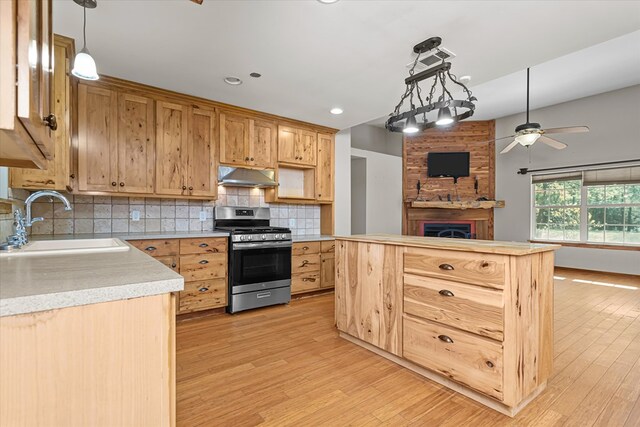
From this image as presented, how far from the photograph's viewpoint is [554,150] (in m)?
6.25

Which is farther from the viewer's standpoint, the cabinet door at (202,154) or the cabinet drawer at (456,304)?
the cabinet door at (202,154)

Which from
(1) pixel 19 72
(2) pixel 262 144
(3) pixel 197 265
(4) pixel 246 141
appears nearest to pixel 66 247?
(3) pixel 197 265

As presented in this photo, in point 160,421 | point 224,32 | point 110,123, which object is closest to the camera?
point 160,421

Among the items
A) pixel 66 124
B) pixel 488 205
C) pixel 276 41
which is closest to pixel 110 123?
pixel 66 124

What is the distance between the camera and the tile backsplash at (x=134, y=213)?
305 centimetres

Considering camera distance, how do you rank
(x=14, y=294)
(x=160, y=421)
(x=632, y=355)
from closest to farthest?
(x=14, y=294) → (x=160, y=421) → (x=632, y=355)

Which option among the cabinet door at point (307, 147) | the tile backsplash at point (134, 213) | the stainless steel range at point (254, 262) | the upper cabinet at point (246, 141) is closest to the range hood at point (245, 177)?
the upper cabinet at point (246, 141)

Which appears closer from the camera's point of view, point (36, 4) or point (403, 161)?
point (36, 4)

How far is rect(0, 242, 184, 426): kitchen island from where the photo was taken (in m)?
0.68

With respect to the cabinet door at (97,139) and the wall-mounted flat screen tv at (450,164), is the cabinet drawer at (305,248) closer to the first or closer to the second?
the cabinet door at (97,139)

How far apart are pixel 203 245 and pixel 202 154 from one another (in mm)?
1057

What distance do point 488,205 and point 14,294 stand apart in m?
7.45

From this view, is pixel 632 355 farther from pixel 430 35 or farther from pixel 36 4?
pixel 36 4

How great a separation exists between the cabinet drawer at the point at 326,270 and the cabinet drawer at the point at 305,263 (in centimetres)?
8
